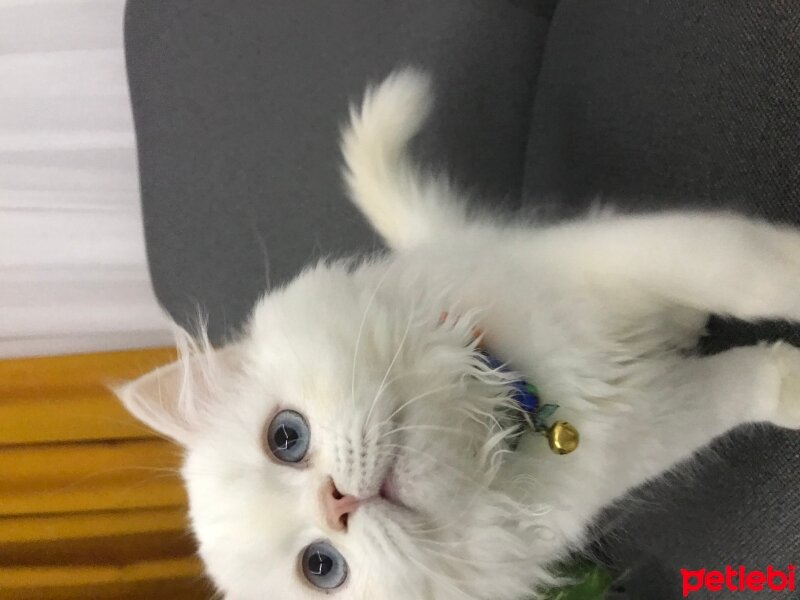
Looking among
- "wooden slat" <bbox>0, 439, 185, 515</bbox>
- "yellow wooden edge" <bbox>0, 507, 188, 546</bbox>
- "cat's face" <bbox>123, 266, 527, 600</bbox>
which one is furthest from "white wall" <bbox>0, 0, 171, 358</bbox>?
"cat's face" <bbox>123, 266, 527, 600</bbox>

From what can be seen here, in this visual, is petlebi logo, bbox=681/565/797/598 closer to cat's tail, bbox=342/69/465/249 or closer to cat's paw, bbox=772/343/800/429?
cat's paw, bbox=772/343/800/429

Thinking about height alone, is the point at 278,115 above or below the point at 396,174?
below

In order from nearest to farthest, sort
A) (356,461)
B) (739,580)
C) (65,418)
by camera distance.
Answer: (356,461) < (739,580) < (65,418)

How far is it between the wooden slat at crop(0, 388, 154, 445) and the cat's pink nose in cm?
102

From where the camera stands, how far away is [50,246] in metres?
1.61

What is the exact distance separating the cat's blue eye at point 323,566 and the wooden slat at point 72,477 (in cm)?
92

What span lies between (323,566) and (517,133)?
2.64 feet

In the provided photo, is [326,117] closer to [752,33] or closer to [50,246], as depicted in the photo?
[752,33]

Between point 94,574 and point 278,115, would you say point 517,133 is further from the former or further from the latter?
point 94,574

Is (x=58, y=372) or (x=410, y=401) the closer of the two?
(x=410, y=401)

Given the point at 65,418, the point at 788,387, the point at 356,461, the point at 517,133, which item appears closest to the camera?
the point at 356,461

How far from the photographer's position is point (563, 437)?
0.64 metres

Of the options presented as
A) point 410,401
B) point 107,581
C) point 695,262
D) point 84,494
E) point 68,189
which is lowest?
point 107,581

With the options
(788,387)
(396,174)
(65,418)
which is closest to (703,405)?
(788,387)
